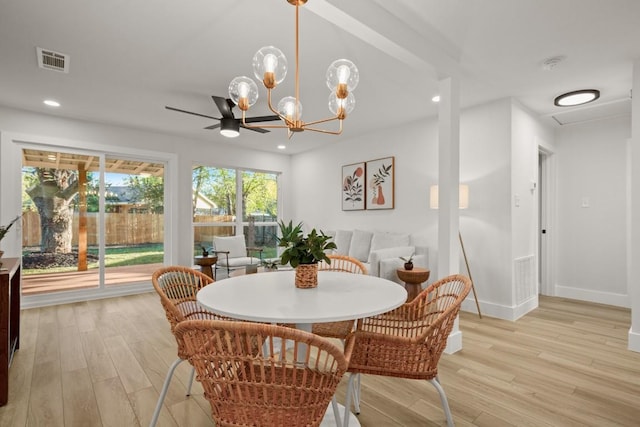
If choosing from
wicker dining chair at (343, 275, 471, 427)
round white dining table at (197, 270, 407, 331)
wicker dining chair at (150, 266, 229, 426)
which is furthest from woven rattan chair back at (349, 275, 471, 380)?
wicker dining chair at (150, 266, 229, 426)

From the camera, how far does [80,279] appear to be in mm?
4457

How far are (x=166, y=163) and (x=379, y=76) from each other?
3774 millimetres

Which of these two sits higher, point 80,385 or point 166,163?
point 166,163

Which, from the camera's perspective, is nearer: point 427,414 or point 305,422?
point 305,422

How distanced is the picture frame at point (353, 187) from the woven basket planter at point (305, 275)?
11.7 feet

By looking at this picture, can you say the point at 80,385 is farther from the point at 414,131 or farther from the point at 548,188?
the point at 548,188

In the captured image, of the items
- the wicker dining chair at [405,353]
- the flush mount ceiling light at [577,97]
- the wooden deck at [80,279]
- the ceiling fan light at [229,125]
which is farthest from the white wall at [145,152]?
the flush mount ceiling light at [577,97]

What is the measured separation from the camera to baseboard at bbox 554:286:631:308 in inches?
155

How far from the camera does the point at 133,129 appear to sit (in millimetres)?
4812

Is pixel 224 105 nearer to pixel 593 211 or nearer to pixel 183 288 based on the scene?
pixel 183 288

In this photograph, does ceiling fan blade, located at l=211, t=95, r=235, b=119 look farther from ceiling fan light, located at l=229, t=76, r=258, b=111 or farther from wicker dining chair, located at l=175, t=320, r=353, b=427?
wicker dining chair, located at l=175, t=320, r=353, b=427

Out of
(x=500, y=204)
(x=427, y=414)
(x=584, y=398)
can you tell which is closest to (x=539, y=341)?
(x=584, y=398)

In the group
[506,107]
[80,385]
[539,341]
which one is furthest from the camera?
[506,107]

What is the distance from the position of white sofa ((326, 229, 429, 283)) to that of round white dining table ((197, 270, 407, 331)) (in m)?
1.76
